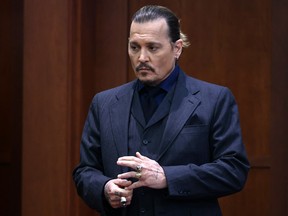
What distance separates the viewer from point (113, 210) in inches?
82.4

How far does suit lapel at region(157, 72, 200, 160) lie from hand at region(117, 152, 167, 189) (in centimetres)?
8

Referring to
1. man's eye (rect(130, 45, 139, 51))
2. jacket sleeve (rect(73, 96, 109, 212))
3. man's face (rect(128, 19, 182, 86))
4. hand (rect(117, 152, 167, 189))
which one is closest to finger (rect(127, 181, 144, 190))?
hand (rect(117, 152, 167, 189))

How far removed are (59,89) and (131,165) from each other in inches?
48.0

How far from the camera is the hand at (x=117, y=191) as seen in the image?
1943 millimetres

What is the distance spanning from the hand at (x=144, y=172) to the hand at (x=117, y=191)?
0.01 metres

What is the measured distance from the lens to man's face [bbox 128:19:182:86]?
2.11 meters

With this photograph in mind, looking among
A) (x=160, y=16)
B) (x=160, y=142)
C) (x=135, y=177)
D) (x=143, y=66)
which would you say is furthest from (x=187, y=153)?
(x=160, y=16)

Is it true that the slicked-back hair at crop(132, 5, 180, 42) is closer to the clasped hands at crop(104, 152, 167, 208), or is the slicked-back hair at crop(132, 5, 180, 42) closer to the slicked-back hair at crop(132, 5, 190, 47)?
the slicked-back hair at crop(132, 5, 190, 47)

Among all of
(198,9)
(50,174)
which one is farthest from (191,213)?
(198,9)

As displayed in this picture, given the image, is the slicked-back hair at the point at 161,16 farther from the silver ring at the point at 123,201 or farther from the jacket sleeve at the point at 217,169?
the silver ring at the point at 123,201

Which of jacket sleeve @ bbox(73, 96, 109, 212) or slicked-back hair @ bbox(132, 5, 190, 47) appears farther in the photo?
slicked-back hair @ bbox(132, 5, 190, 47)

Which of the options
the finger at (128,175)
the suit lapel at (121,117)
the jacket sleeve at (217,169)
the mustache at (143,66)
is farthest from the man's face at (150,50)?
the finger at (128,175)

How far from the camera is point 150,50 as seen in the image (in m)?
2.12

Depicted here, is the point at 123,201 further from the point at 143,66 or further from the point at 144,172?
the point at 143,66
